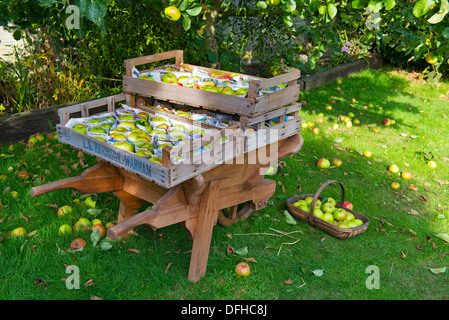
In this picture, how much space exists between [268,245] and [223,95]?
3.83 feet

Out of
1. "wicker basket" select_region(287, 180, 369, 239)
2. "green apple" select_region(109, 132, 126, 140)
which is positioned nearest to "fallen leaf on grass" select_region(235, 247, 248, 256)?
"wicker basket" select_region(287, 180, 369, 239)

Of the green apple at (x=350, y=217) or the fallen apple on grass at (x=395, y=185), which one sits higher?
the green apple at (x=350, y=217)

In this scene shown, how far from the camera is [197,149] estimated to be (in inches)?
99.5

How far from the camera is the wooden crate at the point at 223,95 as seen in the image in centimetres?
275

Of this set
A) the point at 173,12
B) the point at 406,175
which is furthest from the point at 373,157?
the point at 173,12

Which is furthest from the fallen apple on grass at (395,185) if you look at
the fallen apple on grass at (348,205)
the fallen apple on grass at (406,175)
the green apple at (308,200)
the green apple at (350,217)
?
the green apple at (308,200)

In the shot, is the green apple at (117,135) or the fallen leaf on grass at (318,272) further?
the fallen leaf on grass at (318,272)

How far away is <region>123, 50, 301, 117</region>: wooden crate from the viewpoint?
275cm

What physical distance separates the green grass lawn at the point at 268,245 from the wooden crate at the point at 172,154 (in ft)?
2.53

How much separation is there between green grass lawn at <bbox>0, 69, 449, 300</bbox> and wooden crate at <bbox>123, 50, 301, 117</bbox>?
3.21 feet

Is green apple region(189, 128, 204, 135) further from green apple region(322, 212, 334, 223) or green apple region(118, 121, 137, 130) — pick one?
green apple region(322, 212, 334, 223)

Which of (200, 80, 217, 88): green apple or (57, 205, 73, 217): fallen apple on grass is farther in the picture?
(57, 205, 73, 217): fallen apple on grass

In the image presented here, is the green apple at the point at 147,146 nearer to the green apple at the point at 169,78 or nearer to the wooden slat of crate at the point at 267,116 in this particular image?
the wooden slat of crate at the point at 267,116

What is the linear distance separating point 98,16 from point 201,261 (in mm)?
1552
